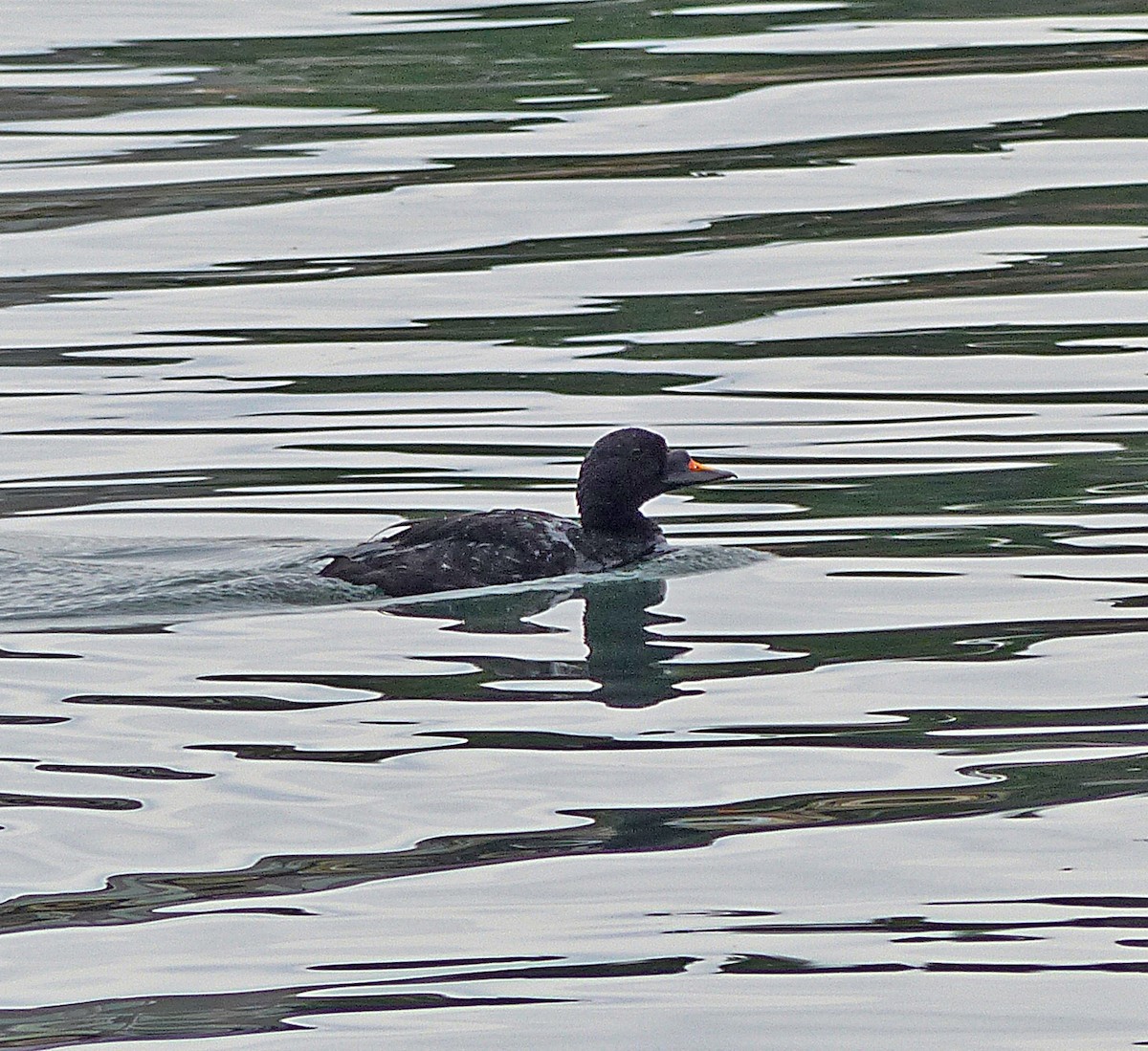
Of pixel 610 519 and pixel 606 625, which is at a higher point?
pixel 610 519

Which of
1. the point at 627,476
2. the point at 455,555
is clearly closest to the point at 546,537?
the point at 455,555

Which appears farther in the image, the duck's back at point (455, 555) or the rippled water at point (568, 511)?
the duck's back at point (455, 555)

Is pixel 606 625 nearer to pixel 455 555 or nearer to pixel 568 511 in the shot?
pixel 455 555

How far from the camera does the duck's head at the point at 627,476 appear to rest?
10.8 metres

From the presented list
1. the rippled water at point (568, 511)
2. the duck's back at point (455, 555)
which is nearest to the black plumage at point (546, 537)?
the duck's back at point (455, 555)

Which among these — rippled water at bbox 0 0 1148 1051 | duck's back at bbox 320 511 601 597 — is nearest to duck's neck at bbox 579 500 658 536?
rippled water at bbox 0 0 1148 1051

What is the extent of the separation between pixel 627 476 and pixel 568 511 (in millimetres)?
841

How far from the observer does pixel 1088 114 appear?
58.4ft

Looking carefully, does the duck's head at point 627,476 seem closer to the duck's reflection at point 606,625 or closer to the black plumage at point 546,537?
the black plumage at point 546,537

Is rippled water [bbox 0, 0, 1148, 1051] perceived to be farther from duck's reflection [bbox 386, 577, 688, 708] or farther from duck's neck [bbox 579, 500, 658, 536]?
duck's neck [bbox 579, 500, 658, 536]

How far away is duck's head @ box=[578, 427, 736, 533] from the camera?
35.3ft

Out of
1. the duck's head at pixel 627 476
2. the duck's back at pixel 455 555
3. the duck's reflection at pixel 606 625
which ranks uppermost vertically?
the duck's head at pixel 627 476

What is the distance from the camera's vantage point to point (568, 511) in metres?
11.6

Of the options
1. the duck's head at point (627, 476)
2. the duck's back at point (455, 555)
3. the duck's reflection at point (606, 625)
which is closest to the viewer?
the duck's reflection at point (606, 625)
